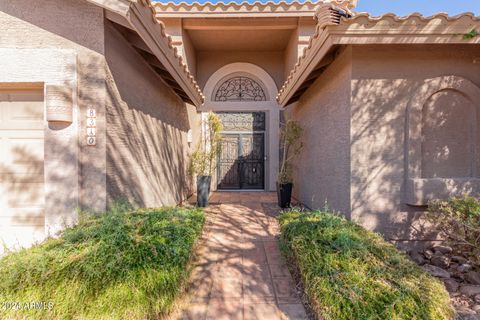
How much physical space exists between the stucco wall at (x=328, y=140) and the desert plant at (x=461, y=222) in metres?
1.20

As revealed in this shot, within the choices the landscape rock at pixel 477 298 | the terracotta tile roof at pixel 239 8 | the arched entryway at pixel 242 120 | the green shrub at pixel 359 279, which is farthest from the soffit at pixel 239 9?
the landscape rock at pixel 477 298

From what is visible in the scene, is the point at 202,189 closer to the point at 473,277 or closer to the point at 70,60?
the point at 70,60

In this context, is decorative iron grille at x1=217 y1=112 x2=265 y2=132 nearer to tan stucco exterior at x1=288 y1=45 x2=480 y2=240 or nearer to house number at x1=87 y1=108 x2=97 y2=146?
tan stucco exterior at x1=288 y1=45 x2=480 y2=240

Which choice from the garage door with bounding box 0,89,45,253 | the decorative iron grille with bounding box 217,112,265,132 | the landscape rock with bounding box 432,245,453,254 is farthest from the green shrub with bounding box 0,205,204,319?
the decorative iron grille with bounding box 217,112,265,132

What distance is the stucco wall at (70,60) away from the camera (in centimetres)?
341

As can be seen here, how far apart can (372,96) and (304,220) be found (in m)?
2.30

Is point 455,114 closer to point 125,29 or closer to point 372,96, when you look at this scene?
point 372,96

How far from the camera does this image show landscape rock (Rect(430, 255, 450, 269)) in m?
3.63

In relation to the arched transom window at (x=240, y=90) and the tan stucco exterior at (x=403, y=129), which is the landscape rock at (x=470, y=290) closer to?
the tan stucco exterior at (x=403, y=129)

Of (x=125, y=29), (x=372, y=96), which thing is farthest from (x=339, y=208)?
(x=125, y=29)

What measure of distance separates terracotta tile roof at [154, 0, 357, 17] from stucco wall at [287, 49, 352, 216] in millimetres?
2976

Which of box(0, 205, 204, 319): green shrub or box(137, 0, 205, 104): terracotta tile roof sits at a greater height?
box(137, 0, 205, 104): terracotta tile roof

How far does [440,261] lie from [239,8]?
7.98m

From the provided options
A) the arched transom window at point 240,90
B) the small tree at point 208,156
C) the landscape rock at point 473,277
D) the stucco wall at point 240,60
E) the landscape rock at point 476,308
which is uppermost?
the stucco wall at point 240,60
